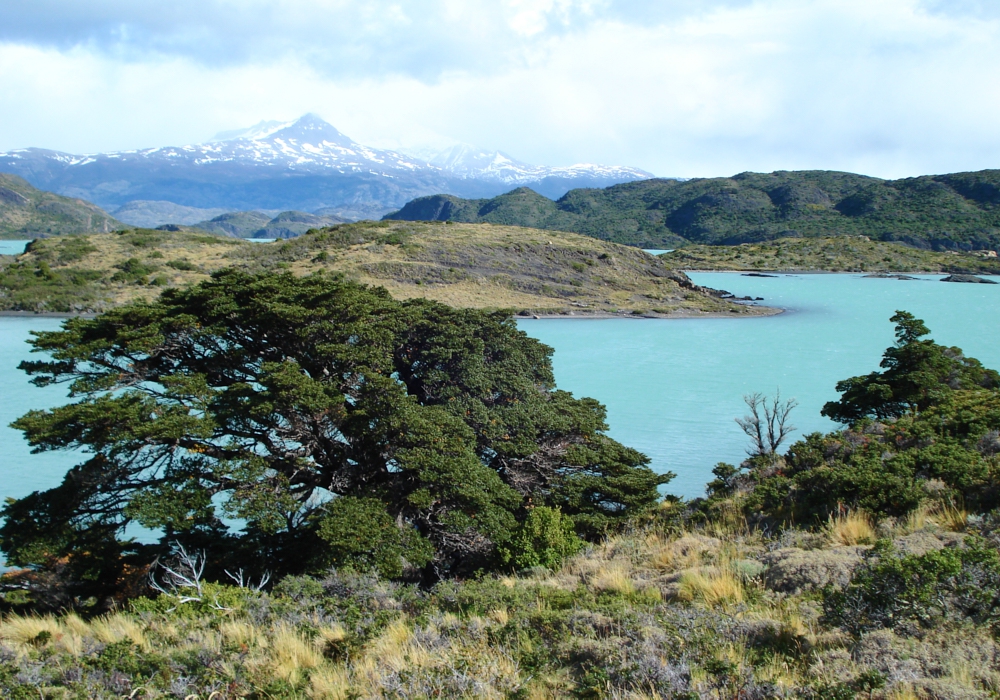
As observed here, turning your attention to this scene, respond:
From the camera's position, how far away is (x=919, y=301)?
5016cm

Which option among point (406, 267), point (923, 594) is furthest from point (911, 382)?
point (406, 267)

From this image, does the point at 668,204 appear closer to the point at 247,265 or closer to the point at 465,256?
the point at 465,256

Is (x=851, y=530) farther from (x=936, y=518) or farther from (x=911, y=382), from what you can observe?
(x=911, y=382)

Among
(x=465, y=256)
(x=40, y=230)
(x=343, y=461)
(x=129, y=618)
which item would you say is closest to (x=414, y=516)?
(x=343, y=461)

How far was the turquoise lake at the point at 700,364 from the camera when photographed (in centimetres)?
1662

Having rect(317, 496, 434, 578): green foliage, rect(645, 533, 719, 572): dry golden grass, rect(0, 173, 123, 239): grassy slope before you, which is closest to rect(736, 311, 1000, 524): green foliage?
rect(645, 533, 719, 572): dry golden grass

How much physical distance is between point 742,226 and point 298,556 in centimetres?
11643

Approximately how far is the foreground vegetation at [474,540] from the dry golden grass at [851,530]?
0.03 metres

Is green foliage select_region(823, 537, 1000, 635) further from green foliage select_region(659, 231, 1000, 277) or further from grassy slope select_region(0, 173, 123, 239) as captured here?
grassy slope select_region(0, 173, 123, 239)

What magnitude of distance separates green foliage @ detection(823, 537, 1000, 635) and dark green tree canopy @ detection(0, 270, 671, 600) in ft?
16.1

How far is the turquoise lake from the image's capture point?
16.6 metres

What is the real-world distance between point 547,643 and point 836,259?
82.8 meters

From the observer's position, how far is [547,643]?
434cm

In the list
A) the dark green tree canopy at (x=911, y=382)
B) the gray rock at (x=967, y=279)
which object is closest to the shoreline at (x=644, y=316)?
the dark green tree canopy at (x=911, y=382)
